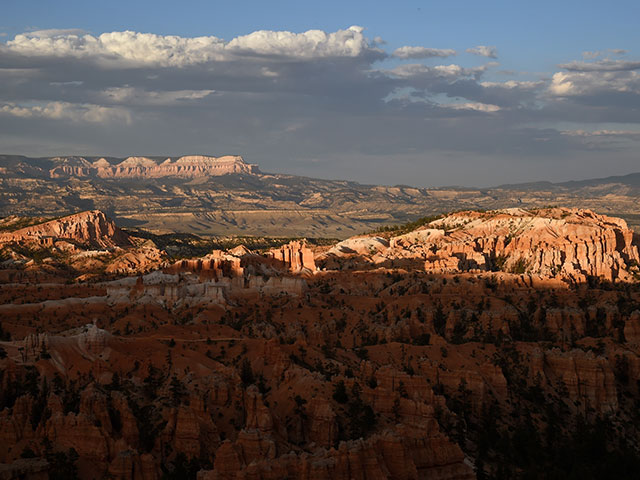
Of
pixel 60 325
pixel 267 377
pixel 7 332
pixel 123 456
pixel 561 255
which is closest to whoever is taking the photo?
pixel 123 456

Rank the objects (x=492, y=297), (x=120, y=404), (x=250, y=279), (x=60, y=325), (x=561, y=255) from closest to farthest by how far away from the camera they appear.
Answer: (x=120, y=404) → (x=60, y=325) → (x=492, y=297) → (x=250, y=279) → (x=561, y=255)

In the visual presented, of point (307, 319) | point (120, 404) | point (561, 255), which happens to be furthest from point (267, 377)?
point (561, 255)

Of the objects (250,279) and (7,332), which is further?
(250,279)

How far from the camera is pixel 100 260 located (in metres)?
178

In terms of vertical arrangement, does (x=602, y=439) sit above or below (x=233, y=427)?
below

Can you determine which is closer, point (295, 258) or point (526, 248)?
point (295, 258)

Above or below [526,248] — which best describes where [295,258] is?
below

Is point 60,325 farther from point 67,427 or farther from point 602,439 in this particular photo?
point 602,439

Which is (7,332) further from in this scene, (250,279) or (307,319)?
(250,279)

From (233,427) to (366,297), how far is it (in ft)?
207

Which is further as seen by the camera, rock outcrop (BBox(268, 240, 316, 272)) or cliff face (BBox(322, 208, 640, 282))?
cliff face (BBox(322, 208, 640, 282))

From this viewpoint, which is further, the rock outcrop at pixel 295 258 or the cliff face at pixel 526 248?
the cliff face at pixel 526 248

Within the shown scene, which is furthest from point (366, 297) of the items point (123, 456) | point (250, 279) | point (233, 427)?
point (123, 456)

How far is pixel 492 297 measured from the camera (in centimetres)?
11162
